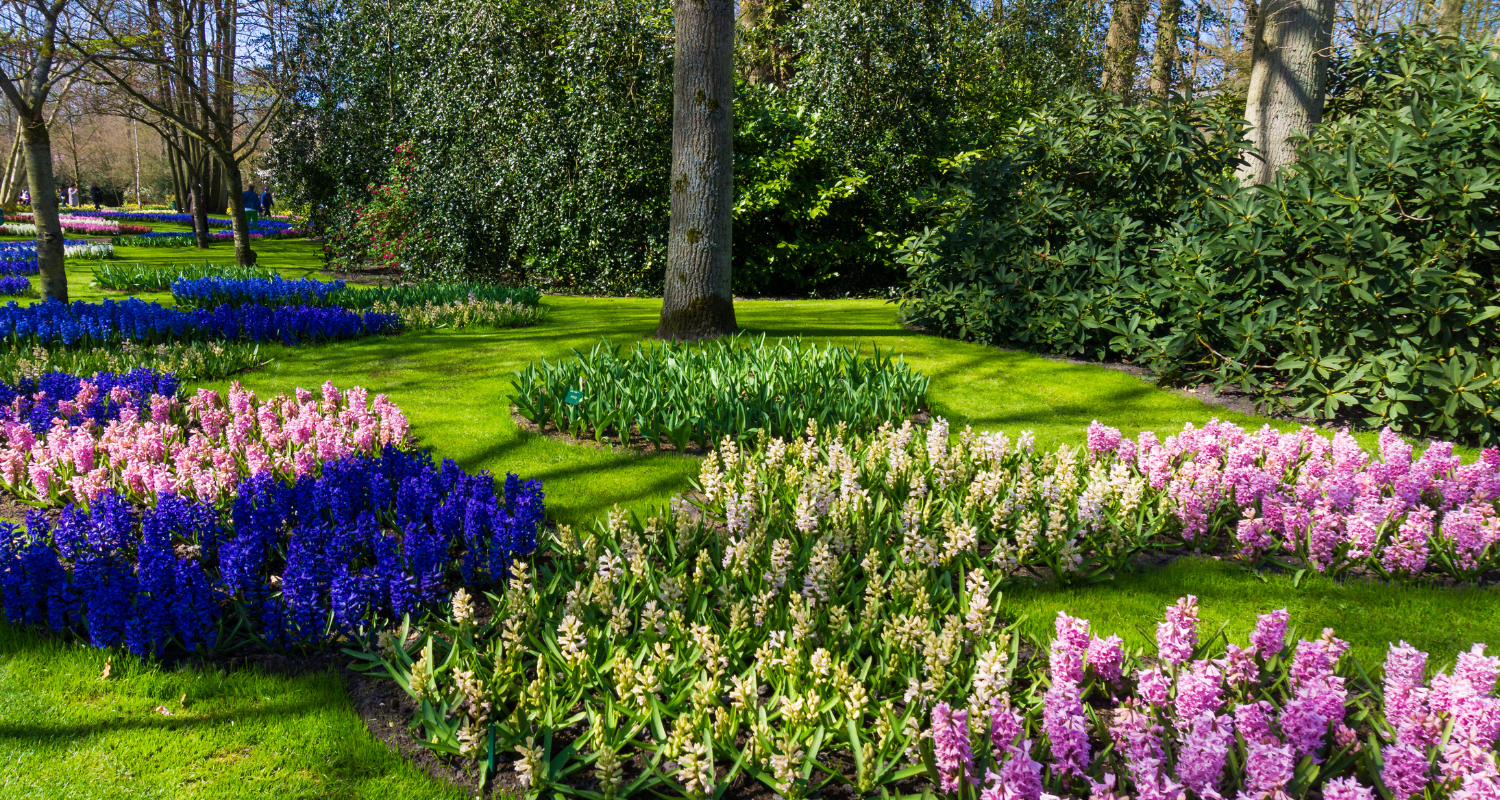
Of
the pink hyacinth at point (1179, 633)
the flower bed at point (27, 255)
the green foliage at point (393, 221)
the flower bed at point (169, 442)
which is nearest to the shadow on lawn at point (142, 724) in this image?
the flower bed at point (169, 442)

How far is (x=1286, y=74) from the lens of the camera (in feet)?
25.3

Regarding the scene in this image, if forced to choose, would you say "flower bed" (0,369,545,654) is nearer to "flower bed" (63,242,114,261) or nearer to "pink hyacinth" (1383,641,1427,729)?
"pink hyacinth" (1383,641,1427,729)

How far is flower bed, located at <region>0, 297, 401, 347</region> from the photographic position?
7680mm

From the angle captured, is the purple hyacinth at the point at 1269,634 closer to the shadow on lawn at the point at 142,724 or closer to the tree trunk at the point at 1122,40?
the shadow on lawn at the point at 142,724

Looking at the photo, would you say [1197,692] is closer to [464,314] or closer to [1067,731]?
[1067,731]

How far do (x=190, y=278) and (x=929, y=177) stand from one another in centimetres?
1063

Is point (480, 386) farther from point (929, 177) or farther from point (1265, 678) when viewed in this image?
point (929, 177)

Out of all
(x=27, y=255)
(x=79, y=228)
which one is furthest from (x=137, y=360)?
(x=79, y=228)

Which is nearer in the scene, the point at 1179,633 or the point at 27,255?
the point at 1179,633

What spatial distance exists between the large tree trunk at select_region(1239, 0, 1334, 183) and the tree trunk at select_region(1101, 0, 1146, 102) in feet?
A: 30.9

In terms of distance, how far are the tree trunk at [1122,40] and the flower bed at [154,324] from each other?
48.9ft

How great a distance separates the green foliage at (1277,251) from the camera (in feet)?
17.1

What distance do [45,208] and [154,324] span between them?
1.52m

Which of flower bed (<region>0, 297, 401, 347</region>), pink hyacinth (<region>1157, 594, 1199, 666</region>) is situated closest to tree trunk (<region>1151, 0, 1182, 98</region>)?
flower bed (<region>0, 297, 401, 347</region>)
